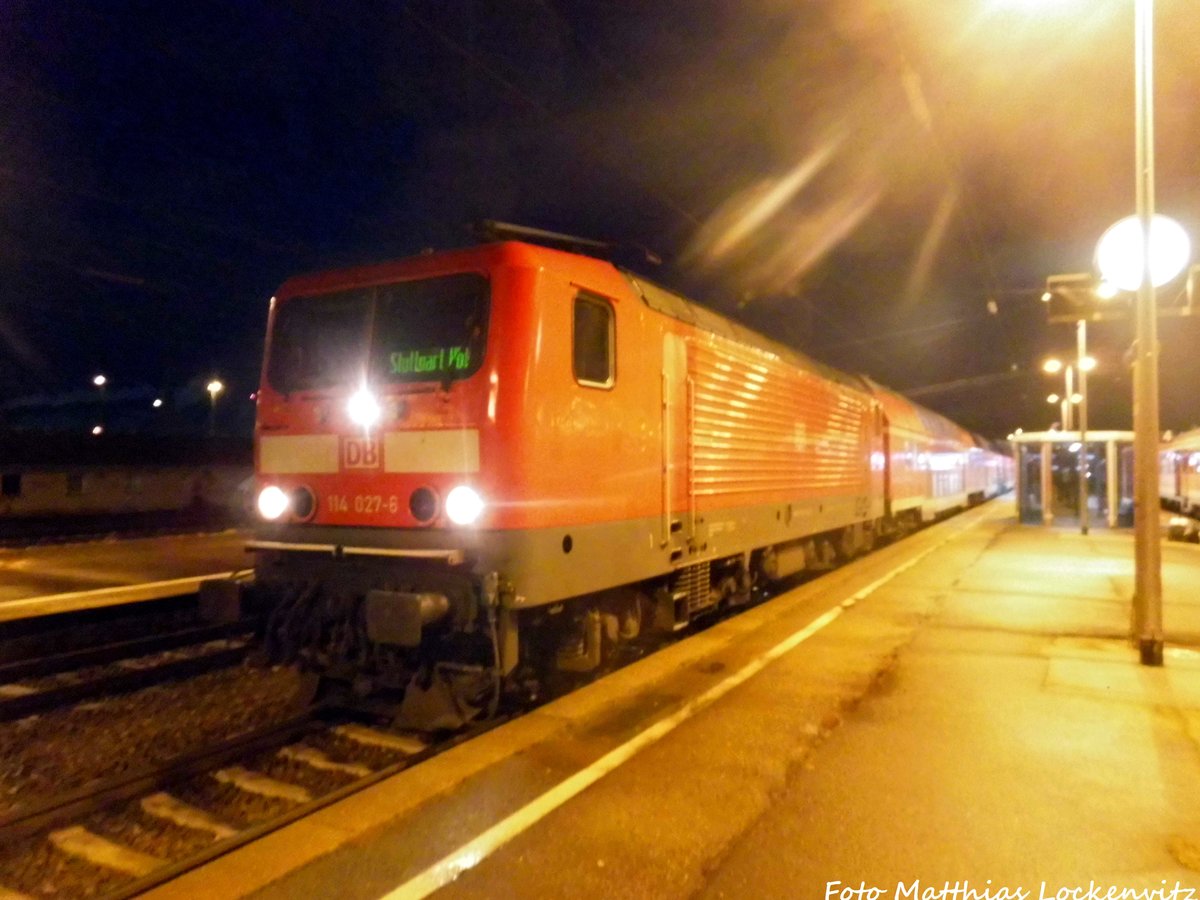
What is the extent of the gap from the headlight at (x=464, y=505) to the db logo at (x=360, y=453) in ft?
2.31

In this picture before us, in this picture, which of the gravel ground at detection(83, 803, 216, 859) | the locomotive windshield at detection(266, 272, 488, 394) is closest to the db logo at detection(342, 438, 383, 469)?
the locomotive windshield at detection(266, 272, 488, 394)

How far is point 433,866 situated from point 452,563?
208cm

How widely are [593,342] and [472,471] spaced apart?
145cm

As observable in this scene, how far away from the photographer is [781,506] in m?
11.2

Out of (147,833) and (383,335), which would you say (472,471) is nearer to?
(383,335)

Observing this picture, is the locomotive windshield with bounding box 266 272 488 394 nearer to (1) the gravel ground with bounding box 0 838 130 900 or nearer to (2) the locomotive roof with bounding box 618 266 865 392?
(2) the locomotive roof with bounding box 618 266 865 392

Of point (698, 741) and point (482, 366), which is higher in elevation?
point (482, 366)

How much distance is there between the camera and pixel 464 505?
599 cm

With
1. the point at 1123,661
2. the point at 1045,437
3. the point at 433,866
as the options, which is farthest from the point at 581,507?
Answer: the point at 1045,437

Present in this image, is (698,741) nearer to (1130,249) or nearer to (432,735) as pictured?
(432,735)

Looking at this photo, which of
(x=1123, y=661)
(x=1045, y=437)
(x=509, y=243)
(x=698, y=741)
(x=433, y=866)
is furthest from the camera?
(x=1045, y=437)

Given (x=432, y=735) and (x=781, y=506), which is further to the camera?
(x=781, y=506)

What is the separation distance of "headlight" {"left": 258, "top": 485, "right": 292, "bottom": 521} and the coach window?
92.0 inches

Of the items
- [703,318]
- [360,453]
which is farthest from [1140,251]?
[360,453]
